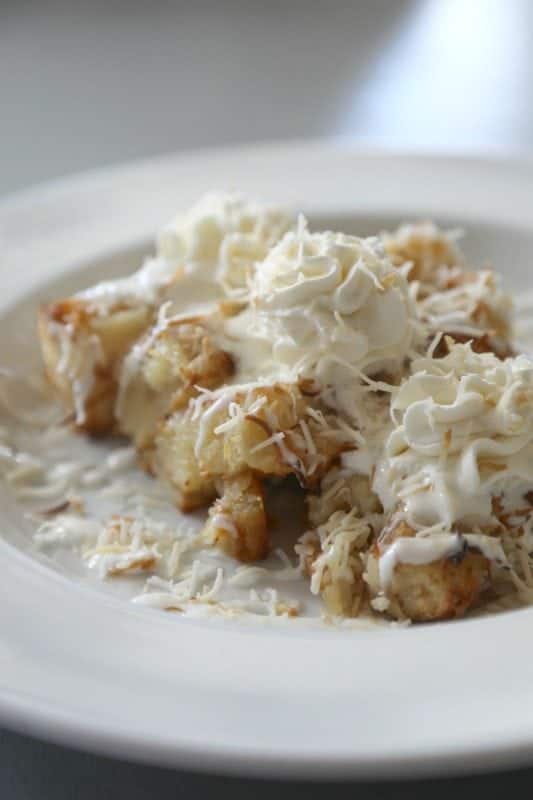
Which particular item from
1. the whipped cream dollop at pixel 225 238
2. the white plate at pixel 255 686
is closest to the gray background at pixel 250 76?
the whipped cream dollop at pixel 225 238

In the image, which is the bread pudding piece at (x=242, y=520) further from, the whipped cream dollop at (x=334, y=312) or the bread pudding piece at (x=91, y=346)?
the bread pudding piece at (x=91, y=346)

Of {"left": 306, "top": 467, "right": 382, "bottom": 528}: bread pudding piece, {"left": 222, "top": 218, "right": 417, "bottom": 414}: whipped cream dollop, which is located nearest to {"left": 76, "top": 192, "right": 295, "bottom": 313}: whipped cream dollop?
{"left": 222, "top": 218, "right": 417, "bottom": 414}: whipped cream dollop

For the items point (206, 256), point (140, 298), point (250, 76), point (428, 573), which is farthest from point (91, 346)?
point (250, 76)

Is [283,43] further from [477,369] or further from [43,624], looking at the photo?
[43,624]

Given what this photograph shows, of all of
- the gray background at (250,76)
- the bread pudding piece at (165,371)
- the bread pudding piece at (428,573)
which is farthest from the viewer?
the gray background at (250,76)

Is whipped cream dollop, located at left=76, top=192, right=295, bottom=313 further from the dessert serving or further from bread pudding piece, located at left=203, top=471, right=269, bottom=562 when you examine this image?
bread pudding piece, located at left=203, top=471, right=269, bottom=562
